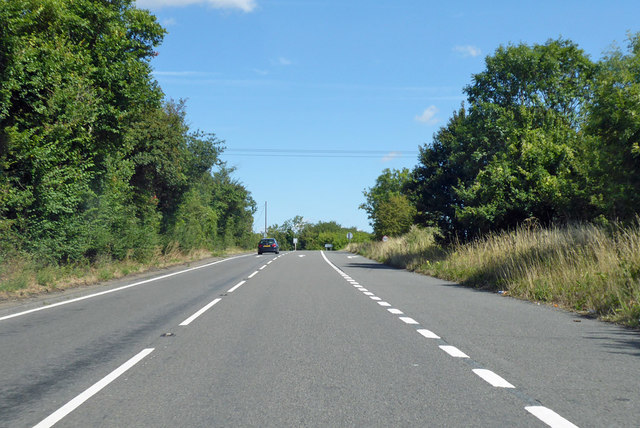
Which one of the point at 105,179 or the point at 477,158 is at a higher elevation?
the point at 477,158

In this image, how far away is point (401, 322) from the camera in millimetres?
9914

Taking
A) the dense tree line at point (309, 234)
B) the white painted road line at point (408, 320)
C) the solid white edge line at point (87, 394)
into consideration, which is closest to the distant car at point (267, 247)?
the white painted road line at point (408, 320)

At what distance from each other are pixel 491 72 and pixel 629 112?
53.7 feet

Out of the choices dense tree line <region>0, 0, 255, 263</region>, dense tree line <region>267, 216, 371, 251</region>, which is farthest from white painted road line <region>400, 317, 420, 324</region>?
dense tree line <region>267, 216, 371, 251</region>

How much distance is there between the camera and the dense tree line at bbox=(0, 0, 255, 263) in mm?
16328

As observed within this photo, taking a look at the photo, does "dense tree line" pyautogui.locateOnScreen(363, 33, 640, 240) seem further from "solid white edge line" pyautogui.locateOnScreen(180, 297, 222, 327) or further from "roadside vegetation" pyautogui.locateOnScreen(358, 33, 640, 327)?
"solid white edge line" pyautogui.locateOnScreen(180, 297, 222, 327)

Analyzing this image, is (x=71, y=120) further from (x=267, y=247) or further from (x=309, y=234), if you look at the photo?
(x=309, y=234)

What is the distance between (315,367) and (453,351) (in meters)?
1.87

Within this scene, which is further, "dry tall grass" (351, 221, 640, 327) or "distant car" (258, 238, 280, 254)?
"distant car" (258, 238, 280, 254)

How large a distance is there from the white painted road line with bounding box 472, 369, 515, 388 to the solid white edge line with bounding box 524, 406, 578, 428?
77 cm

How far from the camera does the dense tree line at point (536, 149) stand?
16422 mm

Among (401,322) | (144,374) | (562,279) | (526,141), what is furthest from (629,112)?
(144,374)

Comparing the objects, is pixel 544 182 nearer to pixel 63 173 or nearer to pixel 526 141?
pixel 526 141

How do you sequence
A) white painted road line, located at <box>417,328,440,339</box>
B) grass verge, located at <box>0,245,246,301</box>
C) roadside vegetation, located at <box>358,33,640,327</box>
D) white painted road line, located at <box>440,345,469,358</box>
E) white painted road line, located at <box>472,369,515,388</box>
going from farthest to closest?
grass verge, located at <box>0,245,246,301</box>, roadside vegetation, located at <box>358,33,640,327</box>, white painted road line, located at <box>417,328,440,339</box>, white painted road line, located at <box>440,345,469,358</box>, white painted road line, located at <box>472,369,515,388</box>
